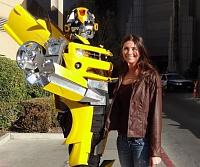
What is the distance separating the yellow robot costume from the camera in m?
4.66

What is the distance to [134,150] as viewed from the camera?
4.27 meters

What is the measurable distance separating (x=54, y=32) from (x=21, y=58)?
0.63 metres

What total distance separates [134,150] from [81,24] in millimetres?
1813

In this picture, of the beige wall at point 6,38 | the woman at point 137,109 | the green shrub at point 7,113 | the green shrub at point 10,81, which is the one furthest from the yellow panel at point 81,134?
the beige wall at point 6,38

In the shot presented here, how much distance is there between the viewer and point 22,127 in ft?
36.2

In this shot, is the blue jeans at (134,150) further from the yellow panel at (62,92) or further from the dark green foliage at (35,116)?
the dark green foliage at (35,116)

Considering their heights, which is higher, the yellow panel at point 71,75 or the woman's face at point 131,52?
the woman's face at point 131,52

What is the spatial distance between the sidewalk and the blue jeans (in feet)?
12.1

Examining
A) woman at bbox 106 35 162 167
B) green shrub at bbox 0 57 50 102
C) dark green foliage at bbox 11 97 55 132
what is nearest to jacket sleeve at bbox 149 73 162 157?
woman at bbox 106 35 162 167

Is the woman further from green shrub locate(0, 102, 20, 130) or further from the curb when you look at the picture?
green shrub locate(0, 102, 20, 130)

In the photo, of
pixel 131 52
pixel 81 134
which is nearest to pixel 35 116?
pixel 81 134

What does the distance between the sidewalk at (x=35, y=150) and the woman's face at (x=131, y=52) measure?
3.95 m

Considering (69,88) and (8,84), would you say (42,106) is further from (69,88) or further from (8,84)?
(69,88)

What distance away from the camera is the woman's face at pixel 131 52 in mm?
4363
